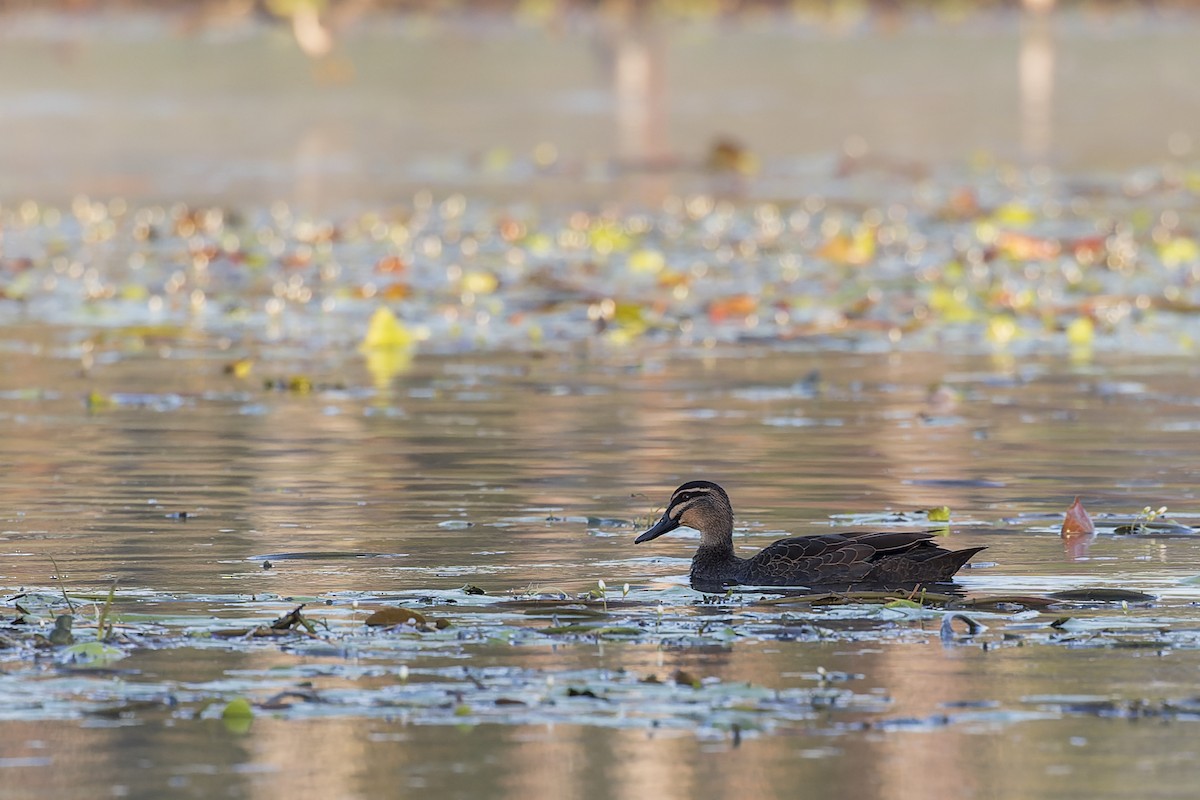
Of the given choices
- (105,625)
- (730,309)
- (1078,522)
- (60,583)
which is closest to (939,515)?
(1078,522)

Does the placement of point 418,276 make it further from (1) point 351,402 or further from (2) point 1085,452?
(2) point 1085,452

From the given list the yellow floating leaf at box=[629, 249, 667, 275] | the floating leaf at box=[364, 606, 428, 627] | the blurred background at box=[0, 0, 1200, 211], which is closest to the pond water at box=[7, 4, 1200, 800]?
the floating leaf at box=[364, 606, 428, 627]

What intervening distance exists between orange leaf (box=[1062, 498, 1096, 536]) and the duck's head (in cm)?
147

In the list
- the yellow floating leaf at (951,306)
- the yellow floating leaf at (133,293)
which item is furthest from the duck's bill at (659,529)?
the yellow floating leaf at (133,293)

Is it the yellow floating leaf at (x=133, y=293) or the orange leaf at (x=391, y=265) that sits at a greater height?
the orange leaf at (x=391, y=265)

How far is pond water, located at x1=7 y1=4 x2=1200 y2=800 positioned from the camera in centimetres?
747

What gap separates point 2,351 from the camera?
18938 mm

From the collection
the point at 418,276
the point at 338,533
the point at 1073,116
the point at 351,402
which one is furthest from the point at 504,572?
the point at 1073,116

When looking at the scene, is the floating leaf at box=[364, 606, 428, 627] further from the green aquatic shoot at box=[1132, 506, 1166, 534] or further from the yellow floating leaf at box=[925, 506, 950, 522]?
the green aquatic shoot at box=[1132, 506, 1166, 534]

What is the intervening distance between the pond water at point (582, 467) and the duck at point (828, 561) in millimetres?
170

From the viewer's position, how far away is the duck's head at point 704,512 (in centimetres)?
1022

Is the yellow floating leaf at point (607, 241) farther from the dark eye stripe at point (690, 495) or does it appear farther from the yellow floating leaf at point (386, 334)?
the dark eye stripe at point (690, 495)

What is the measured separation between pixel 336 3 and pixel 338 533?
5911 centimetres

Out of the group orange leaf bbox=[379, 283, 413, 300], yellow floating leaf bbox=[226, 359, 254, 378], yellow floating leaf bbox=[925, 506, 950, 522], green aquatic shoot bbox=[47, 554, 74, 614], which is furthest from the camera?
orange leaf bbox=[379, 283, 413, 300]
